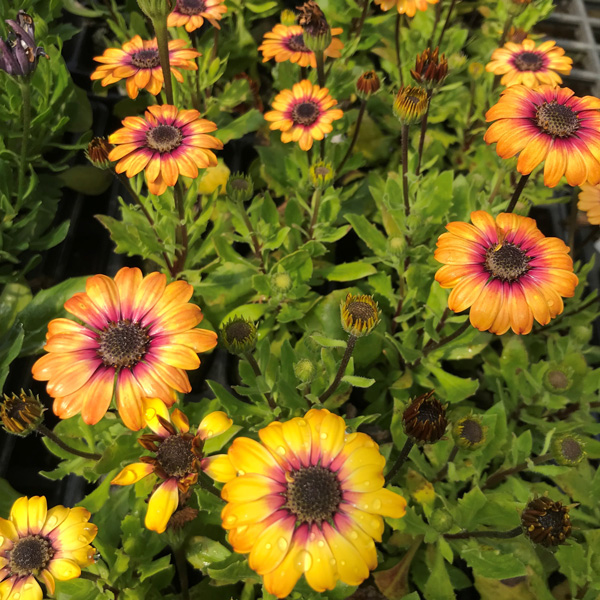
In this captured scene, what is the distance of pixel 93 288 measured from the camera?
3.02ft

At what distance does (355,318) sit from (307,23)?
90cm

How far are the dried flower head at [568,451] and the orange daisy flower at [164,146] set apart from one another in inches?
38.4

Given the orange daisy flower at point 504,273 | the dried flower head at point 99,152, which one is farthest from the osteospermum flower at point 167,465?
the dried flower head at point 99,152

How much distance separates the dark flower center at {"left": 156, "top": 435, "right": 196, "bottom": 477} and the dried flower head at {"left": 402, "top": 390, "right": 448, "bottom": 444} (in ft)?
1.24

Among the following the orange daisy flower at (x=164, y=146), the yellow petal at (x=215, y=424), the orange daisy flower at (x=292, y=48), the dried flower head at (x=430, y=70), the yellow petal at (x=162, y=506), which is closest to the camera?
the yellow petal at (x=162, y=506)

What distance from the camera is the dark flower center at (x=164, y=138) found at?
3.75ft

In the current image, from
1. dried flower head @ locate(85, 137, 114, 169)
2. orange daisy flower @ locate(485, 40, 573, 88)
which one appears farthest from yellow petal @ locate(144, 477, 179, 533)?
orange daisy flower @ locate(485, 40, 573, 88)

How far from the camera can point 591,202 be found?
60.7 inches

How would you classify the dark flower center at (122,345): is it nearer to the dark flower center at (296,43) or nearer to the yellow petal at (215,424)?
A: the yellow petal at (215,424)

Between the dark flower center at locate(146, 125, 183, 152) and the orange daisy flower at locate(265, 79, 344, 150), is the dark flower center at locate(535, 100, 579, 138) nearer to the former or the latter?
the orange daisy flower at locate(265, 79, 344, 150)

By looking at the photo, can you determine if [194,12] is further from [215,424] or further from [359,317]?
[215,424]

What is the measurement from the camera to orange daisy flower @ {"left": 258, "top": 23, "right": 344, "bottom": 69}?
1.55 m

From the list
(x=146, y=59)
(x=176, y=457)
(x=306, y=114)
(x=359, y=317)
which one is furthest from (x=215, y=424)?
(x=146, y=59)

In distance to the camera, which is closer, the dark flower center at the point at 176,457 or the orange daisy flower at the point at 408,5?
the dark flower center at the point at 176,457
